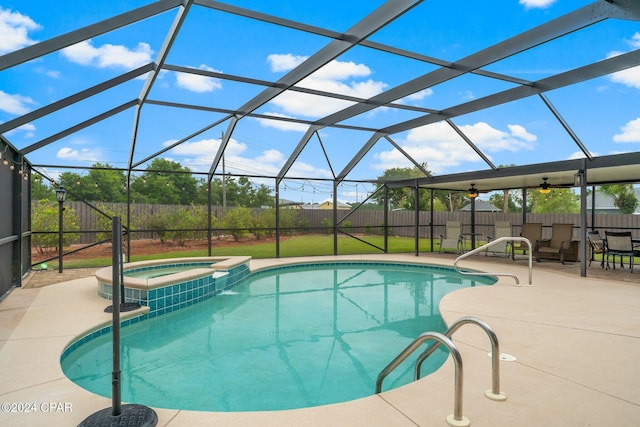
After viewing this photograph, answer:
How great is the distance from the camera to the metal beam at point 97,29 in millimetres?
3895

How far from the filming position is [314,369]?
3766 millimetres

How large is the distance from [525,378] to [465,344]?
762 mm

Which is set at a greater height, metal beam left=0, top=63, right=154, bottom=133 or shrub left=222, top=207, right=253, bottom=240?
metal beam left=0, top=63, right=154, bottom=133

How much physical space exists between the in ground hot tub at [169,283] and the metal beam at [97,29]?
3185 mm

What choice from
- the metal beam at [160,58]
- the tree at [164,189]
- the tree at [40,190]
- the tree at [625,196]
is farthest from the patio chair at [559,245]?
the tree at [625,196]

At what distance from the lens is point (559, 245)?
10266 mm

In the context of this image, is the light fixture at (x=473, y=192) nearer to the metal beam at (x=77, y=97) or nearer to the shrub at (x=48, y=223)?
the metal beam at (x=77, y=97)

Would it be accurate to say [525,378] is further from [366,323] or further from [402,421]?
[366,323]

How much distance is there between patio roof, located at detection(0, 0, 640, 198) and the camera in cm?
441

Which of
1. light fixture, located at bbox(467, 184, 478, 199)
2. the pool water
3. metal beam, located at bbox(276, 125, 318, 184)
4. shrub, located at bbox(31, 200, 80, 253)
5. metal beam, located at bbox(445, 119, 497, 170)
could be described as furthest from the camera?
light fixture, located at bbox(467, 184, 478, 199)

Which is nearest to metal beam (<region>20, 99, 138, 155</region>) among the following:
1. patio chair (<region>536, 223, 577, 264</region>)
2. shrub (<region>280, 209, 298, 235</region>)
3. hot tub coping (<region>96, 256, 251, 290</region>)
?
hot tub coping (<region>96, 256, 251, 290</region>)

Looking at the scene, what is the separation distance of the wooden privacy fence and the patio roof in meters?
2.80

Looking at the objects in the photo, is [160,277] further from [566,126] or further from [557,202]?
[557,202]

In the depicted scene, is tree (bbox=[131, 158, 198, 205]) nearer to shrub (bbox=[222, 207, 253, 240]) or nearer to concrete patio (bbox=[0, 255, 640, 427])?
shrub (bbox=[222, 207, 253, 240])
